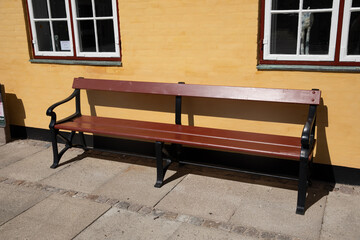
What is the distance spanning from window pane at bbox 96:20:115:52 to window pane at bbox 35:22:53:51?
0.98 m

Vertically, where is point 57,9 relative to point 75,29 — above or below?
above

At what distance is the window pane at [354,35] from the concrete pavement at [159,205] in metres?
1.57

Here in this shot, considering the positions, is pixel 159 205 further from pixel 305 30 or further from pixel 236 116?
pixel 305 30

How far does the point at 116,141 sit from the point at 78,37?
63.8 inches

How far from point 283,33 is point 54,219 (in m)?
3.25

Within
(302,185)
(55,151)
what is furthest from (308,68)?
(55,151)

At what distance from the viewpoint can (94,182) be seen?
14.8ft

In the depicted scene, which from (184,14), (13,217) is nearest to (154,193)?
(13,217)

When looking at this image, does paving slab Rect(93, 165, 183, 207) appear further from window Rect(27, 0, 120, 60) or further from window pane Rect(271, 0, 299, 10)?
window pane Rect(271, 0, 299, 10)

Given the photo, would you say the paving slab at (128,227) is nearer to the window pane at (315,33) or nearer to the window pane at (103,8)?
the window pane at (315,33)

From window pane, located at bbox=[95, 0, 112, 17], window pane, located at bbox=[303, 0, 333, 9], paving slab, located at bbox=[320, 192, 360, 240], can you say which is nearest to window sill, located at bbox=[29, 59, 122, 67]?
window pane, located at bbox=[95, 0, 112, 17]

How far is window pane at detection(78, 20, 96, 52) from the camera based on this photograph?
5.18 m

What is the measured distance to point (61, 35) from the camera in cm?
545

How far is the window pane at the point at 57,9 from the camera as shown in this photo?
529cm
